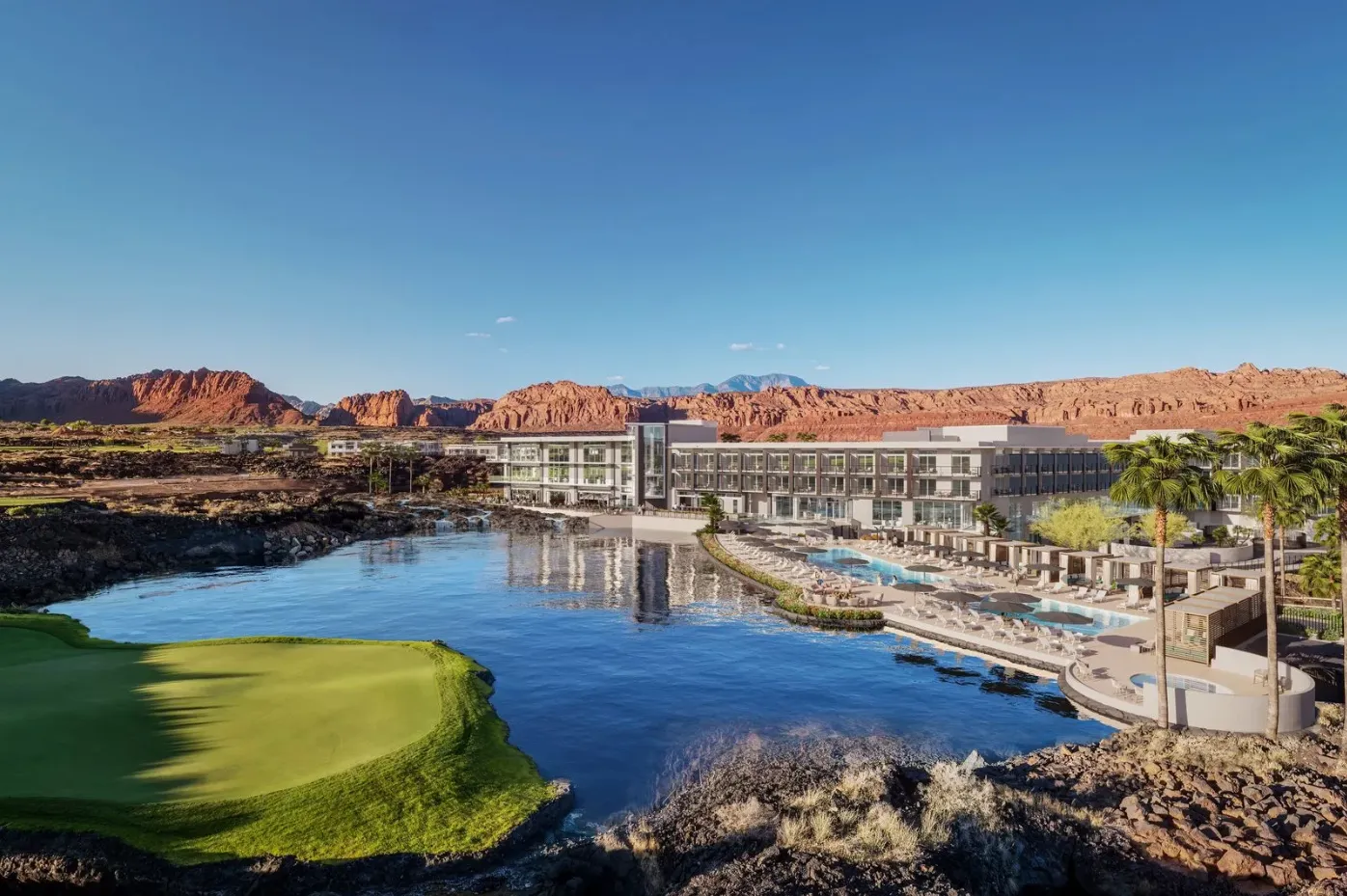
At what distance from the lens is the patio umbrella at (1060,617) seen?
2942 centimetres

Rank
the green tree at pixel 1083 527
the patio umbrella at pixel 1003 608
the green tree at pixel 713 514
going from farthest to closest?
the green tree at pixel 713 514
the green tree at pixel 1083 527
the patio umbrella at pixel 1003 608

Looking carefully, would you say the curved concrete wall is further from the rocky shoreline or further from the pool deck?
the rocky shoreline

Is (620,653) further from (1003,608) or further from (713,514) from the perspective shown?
(713,514)

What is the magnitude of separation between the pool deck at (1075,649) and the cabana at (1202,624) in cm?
41

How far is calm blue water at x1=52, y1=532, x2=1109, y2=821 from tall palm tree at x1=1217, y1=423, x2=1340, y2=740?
4.81 metres

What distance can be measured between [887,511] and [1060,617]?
3368cm

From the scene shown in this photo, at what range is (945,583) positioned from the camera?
40.9 metres

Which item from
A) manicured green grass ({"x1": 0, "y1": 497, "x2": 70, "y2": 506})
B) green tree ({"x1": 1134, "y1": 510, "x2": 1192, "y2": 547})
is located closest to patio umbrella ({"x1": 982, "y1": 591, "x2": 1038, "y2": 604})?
green tree ({"x1": 1134, "y1": 510, "x2": 1192, "y2": 547})

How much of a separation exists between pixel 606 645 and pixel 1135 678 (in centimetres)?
2002

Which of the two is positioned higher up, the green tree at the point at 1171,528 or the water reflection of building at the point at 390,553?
the green tree at the point at 1171,528

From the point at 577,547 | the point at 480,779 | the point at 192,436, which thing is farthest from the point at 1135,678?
the point at 192,436

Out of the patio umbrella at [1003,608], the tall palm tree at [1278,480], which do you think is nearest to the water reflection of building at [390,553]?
the patio umbrella at [1003,608]

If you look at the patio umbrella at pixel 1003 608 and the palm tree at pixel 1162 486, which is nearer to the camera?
the palm tree at pixel 1162 486

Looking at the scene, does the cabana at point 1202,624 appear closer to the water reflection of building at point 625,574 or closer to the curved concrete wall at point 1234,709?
the curved concrete wall at point 1234,709
